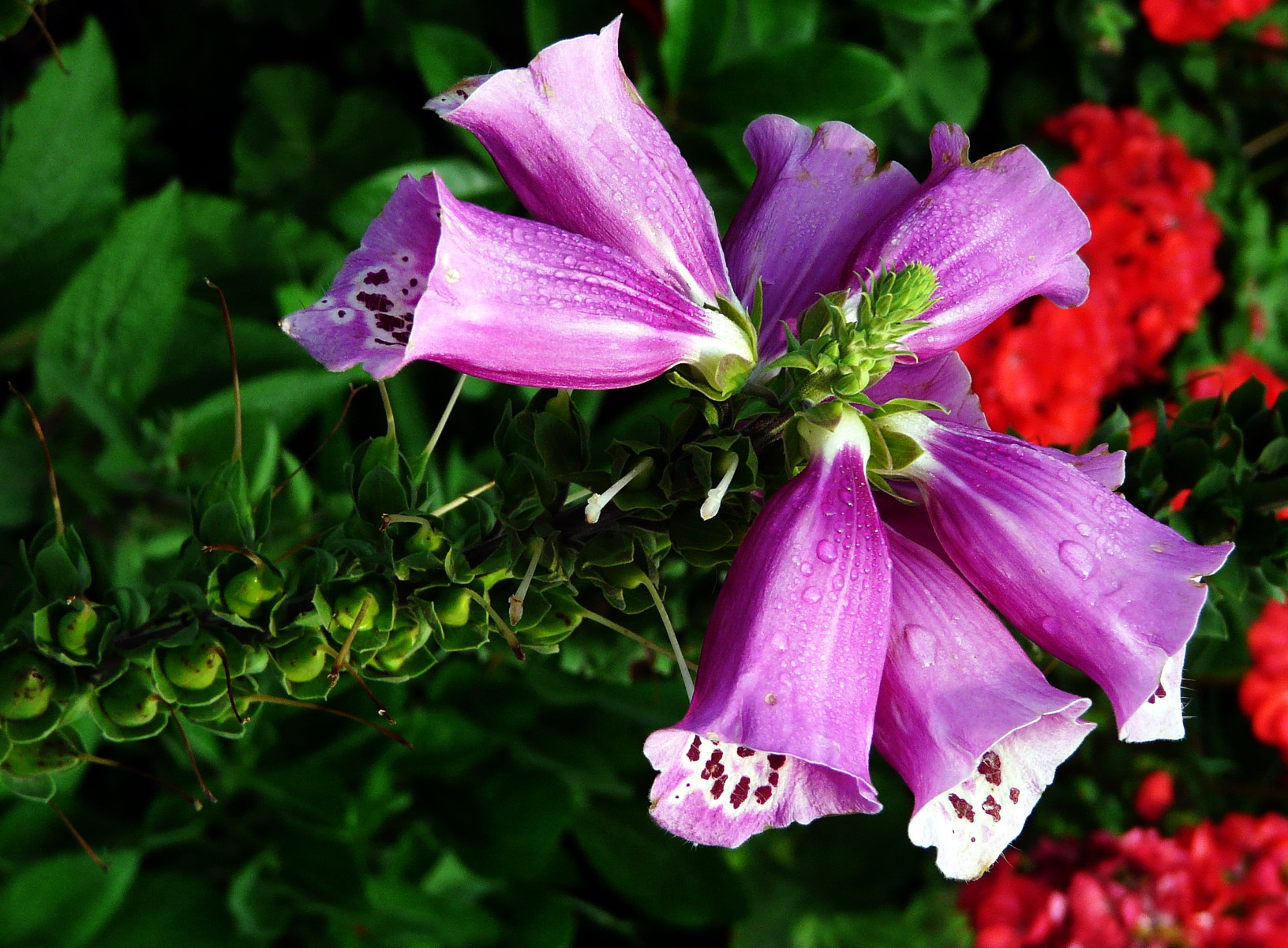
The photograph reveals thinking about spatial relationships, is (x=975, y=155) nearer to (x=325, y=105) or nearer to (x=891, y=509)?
(x=325, y=105)

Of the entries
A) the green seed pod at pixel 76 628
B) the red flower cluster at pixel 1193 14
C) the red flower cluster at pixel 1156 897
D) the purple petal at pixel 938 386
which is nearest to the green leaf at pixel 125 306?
the green seed pod at pixel 76 628

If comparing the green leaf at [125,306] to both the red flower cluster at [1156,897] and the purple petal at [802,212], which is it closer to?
the purple petal at [802,212]

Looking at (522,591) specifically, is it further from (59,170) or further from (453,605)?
(59,170)

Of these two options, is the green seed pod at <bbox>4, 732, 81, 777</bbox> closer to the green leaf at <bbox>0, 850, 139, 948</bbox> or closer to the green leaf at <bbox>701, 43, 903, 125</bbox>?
the green leaf at <bbox>0, 850, 139, 948</bbox>

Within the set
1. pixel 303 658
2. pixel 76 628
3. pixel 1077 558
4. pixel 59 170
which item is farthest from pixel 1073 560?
pixel 59 170

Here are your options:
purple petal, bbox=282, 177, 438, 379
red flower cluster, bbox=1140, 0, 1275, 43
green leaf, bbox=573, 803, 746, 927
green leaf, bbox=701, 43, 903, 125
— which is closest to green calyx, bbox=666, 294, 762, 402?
purple petal, bbox=282, 177, 438, 379

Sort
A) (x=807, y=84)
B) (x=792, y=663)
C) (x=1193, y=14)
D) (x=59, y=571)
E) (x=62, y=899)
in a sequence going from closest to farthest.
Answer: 1. (x=792, y=663)
2. (x=59, y=571)
3. (x=62, y=899)
4. (x=807, y=84)
5. (x=1193, y=14)

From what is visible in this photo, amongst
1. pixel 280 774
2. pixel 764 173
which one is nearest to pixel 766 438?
pixel 764 173
